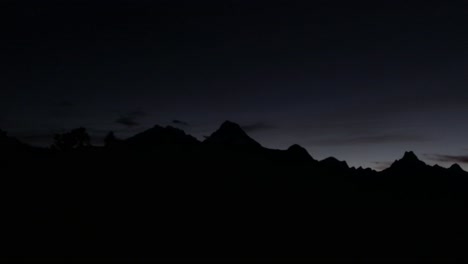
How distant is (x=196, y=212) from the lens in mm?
37688

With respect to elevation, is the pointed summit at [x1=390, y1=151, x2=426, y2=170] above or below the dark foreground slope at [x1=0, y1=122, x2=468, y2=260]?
above

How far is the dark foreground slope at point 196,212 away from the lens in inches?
1184

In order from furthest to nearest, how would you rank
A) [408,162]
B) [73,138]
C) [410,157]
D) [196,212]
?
[410,157]
[408,162]
[73,138]
[196,212]

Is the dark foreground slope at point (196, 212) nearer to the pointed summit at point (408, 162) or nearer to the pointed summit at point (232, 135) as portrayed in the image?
the pointed summit at point (232, 135)

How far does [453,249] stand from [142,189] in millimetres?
30979

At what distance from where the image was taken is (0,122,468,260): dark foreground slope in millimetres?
30078

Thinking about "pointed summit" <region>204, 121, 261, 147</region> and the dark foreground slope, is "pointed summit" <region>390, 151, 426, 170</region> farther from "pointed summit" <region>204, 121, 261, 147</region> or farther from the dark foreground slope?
the dark foreground slope

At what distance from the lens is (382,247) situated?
1416 inches

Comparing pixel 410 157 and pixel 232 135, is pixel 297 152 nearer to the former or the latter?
pixel 232 135

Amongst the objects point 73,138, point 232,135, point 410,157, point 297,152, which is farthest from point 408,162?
point 73,138

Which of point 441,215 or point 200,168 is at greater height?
point 200,168

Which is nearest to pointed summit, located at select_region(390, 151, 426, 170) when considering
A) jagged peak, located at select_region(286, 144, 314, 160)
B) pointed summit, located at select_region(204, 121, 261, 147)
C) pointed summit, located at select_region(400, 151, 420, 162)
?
pointed summit, located at select_region(400, 151, 420, 162)

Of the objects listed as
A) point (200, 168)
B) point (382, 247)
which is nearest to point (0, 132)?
Answer: point (200, 168)

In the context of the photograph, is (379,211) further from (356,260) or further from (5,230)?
(5,230)
